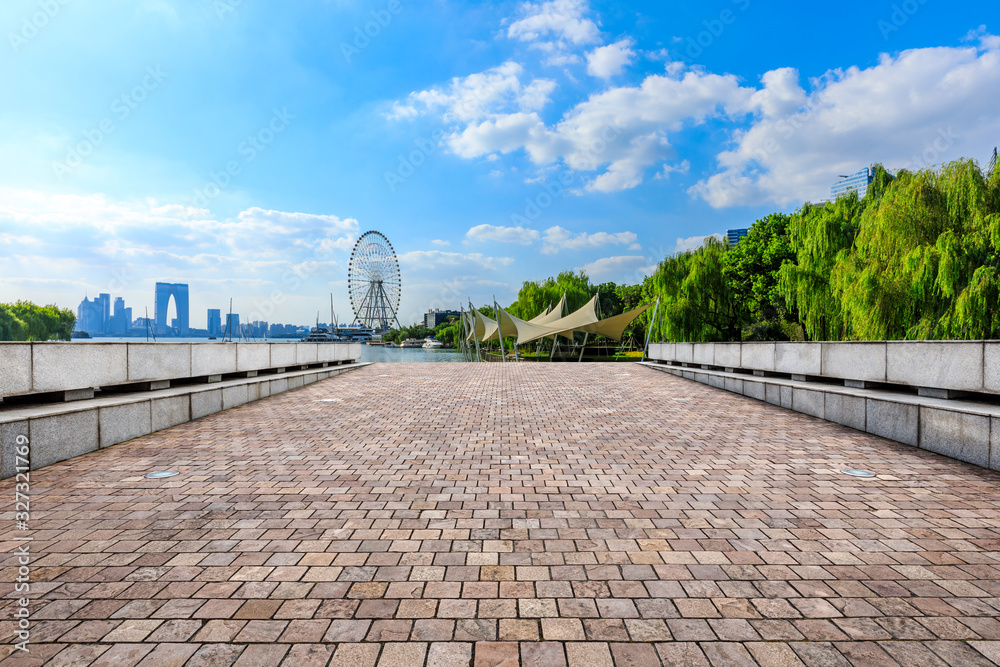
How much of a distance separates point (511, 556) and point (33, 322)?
62.1 metres

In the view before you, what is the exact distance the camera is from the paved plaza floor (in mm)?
2303

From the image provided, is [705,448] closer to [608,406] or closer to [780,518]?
[780,518]

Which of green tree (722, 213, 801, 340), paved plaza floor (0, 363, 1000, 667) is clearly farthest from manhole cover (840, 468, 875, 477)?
green tree (722, 213, 801, 340)

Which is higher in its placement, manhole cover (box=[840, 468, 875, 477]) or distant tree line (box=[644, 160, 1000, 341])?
distant tree line (box=[644, 160, 1000, 341])

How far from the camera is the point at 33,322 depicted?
157 ft

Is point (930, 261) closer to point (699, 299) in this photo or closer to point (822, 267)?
point (822, 267)

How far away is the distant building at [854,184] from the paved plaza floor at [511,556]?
58.6 ft

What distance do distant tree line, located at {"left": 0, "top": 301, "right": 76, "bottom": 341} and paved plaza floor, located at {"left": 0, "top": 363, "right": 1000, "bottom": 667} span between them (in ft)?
167

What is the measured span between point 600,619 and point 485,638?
1.84 ft

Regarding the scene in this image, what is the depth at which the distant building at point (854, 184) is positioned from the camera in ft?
64.7

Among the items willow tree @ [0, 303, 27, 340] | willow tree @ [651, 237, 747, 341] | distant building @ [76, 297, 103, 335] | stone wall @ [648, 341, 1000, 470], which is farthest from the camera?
distant building @ [76, 297, 103, 335]

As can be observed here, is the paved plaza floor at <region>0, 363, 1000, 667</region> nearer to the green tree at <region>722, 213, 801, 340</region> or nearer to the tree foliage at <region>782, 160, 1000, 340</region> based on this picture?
the tree foliage at <region>782, 160, 1000, 340</region>

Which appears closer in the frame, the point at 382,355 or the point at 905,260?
the point at 905,260

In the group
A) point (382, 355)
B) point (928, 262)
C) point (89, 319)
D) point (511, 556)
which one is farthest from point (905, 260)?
point (89, 319)
